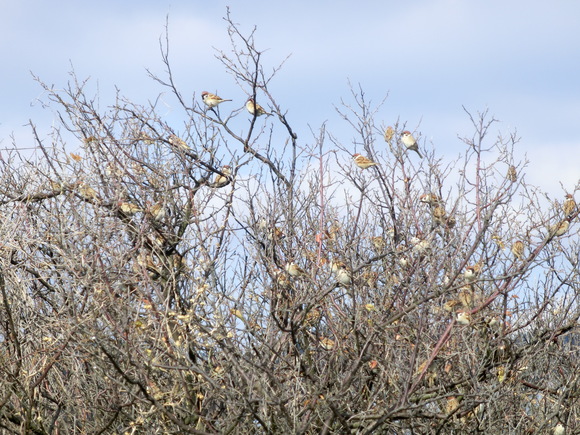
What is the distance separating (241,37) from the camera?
8.71m

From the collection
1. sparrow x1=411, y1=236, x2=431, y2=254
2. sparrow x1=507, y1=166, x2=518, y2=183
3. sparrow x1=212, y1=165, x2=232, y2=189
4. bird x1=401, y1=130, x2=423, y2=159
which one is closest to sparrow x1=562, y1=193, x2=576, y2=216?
sparrow x1=507, y1=166, x2=518, y2=183

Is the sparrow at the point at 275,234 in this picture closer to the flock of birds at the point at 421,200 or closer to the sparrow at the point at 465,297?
the flock of birds at the point at 421,200

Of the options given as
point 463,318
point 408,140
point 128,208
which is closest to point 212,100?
point 128,208

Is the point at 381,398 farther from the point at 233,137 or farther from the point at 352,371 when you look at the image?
the point at 233,137

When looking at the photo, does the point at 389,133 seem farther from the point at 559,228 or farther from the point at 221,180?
the point at 559,228

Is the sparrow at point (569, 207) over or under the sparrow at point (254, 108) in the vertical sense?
under

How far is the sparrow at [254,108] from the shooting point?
8625 mm

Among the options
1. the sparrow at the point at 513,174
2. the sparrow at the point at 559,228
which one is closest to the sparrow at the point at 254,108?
the sparrow at the point at 513,174

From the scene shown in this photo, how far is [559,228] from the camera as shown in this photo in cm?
741

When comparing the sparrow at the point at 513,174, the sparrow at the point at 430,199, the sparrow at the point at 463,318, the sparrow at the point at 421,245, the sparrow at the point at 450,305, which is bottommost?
the sparrow at the point at 463,318

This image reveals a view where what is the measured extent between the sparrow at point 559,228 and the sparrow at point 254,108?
336 centimetres

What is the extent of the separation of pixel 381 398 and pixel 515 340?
143cm

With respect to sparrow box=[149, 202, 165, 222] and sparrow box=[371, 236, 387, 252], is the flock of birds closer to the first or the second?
sparrow box=[371, 236, 387, 252]

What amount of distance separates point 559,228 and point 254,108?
346cm
